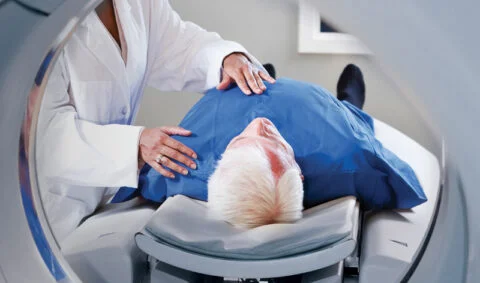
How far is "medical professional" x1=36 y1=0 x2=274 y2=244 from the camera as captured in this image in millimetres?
787

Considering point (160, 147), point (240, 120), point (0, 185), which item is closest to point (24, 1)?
point (0, 185)

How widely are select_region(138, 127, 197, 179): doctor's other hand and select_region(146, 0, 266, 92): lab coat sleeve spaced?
0.07 meters

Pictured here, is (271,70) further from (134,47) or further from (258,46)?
(134,47)

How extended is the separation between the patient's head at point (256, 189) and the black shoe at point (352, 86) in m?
0.26

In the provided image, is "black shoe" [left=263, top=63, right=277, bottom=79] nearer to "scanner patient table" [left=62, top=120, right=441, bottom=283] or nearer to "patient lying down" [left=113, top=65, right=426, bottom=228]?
"patient lying down" [left=113, top=65, right=426, bottom=228]

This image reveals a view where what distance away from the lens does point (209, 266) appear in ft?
2.27

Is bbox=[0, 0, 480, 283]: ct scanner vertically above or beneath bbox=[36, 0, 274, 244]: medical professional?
above

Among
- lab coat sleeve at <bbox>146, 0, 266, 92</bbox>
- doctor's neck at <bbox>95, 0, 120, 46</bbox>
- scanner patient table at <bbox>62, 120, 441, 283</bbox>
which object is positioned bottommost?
scanner patient table at <bbox>62, 120, 441, 283</bbox>

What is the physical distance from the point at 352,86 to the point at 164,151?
0.36 meters

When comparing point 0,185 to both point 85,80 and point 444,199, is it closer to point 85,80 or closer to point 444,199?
point 444,199

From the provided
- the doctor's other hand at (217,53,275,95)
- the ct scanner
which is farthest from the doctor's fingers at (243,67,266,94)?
the ct scanner

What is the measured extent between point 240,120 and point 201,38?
0.13m

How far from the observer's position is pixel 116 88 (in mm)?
836

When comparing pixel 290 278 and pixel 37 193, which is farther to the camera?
pixel 290 278
